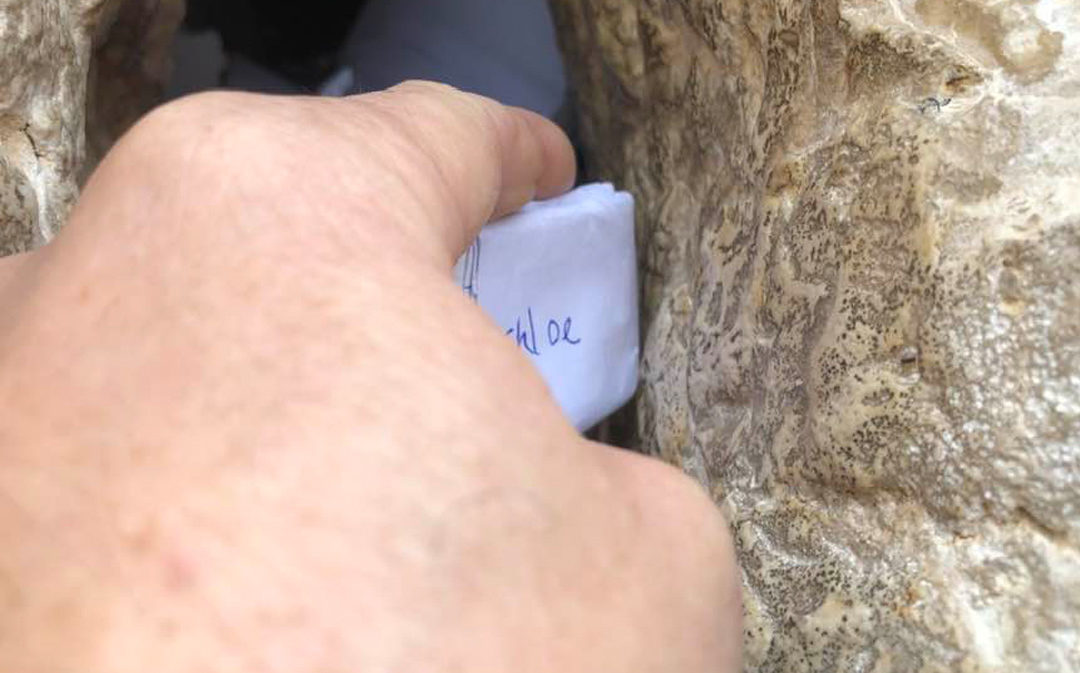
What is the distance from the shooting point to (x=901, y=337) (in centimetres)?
56

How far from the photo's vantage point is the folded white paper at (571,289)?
2.48 ft

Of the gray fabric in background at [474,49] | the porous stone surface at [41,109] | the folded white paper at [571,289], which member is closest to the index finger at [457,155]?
the folded white paper at [571,289]

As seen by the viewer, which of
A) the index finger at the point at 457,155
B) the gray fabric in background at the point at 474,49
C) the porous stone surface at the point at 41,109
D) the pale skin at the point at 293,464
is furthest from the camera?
the gray fabric in background at the point at 474,49

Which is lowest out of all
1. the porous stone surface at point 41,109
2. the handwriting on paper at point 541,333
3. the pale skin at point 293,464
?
the handwriting on paper at point 541,333

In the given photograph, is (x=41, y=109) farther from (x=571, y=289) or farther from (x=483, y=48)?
(x=483, y=48)

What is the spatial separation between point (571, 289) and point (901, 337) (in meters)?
0.31

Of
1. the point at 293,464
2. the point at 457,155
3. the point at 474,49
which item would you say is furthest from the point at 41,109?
the point at 474,49

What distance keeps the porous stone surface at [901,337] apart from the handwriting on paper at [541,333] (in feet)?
0.42

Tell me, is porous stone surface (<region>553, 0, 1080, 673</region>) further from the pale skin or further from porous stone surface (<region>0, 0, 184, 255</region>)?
porous stone surface (<region>0, 0, 184, 255</region>)

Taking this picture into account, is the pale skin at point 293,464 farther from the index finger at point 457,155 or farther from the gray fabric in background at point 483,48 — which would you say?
the gray fabric in background at point 483,48

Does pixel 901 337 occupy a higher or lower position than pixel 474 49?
higher

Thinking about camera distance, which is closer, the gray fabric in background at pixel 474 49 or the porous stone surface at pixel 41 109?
the porous stone surface at pixel 41 109

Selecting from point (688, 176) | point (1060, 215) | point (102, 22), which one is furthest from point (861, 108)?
point (102, 22)

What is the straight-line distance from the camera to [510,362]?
15.6 inches
